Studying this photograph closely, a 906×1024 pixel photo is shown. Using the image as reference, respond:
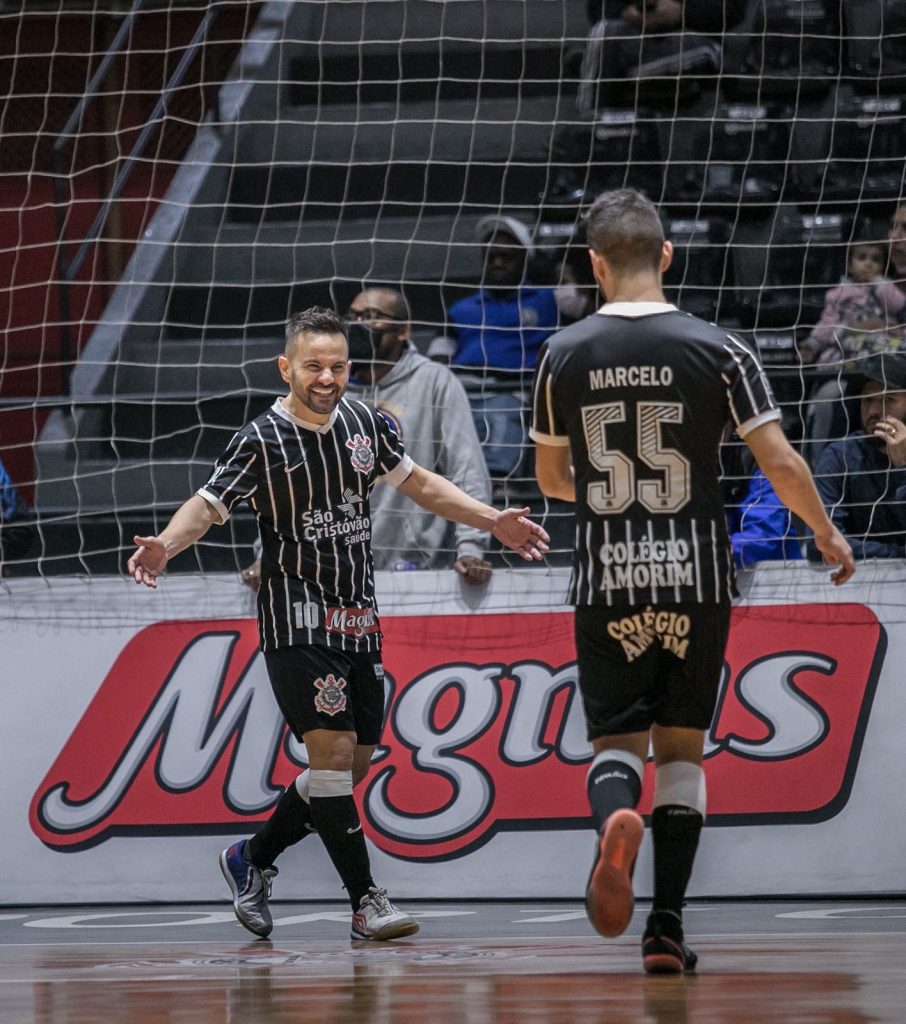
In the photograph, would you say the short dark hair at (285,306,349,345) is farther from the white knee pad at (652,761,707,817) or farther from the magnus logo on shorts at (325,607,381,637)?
the white knee pad at (652,761,707,817)

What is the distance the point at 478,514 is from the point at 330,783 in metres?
0.95

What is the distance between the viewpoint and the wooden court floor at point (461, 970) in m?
3.21

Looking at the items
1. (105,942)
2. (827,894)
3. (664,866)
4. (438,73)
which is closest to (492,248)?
(438,73)

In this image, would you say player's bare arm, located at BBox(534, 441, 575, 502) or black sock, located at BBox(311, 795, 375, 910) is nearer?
player's bare arm, located at BBox(534, 441, 575, 502)

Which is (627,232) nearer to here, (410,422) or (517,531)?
(517,531)

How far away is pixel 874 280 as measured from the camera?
313 inches

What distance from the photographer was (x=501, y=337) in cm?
824

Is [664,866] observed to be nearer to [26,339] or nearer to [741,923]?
[741,923]

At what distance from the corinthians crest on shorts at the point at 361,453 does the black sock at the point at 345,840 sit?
1.04 metres

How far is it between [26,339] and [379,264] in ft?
9.01

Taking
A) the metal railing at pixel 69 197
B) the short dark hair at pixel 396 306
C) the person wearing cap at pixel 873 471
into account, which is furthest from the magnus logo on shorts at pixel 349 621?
Answer: the metal railing at pixel 69 197

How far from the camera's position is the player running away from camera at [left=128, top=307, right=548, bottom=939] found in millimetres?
5094

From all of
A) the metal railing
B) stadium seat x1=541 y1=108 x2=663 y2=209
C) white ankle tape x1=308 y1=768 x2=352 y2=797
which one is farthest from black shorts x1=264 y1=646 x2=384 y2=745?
the metal railing

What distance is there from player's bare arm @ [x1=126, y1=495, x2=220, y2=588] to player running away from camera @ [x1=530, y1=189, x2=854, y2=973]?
1.44 metres
